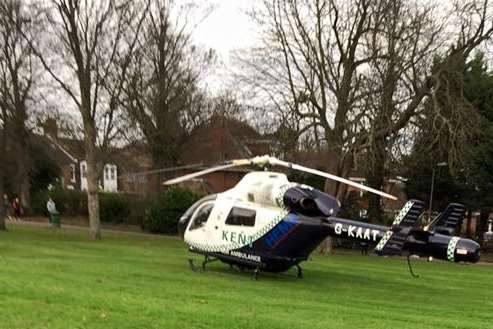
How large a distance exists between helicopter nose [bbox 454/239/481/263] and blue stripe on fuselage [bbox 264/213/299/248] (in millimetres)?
4066

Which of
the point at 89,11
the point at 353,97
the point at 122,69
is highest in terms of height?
the point at 89,11

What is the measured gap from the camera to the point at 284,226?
16.1 metres

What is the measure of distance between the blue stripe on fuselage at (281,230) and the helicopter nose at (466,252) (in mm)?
4066

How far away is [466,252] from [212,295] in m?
5.78

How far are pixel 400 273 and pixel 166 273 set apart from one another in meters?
9.37

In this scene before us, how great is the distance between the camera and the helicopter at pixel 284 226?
14.1 m

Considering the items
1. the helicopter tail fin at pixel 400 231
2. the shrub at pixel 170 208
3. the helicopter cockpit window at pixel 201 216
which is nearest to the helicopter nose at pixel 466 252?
the helicopter tail fin at pixel 400 231

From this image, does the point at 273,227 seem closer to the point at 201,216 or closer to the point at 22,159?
the point at 201,216

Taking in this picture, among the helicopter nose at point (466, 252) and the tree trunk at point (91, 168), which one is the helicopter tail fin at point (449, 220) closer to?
the helicopter nose at point (466, 252)

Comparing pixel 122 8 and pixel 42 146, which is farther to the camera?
pixel 42 146

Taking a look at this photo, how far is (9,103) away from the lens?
35.3 meters

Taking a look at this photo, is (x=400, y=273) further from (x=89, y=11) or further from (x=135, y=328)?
(x=89, y=11)

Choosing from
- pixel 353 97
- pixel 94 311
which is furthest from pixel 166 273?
pixel 353 97

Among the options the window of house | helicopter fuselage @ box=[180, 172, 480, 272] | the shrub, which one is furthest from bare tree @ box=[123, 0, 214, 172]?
the window of house
